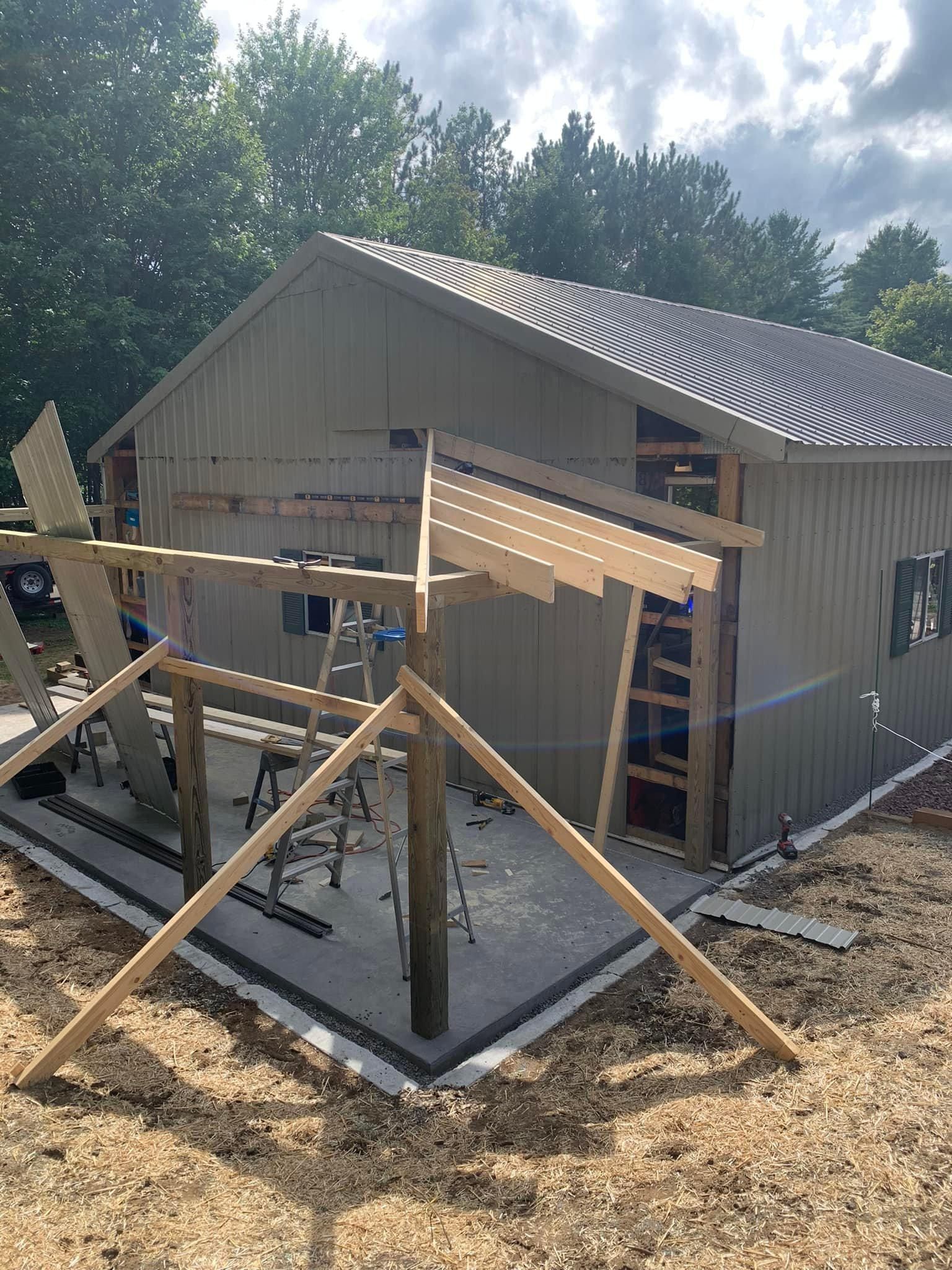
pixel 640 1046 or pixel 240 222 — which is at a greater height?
pixel 240 222

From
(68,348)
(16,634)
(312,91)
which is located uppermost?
(312,91)

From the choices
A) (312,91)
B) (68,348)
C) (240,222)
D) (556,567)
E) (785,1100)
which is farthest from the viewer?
(312,91)

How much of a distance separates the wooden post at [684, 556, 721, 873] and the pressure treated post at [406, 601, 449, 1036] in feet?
9.62

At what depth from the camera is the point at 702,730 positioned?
7.54m

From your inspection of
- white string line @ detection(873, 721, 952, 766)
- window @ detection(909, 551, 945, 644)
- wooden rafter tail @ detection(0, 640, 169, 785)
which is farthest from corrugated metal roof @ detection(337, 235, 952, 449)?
wooden rafter tail @ detection(0, 640, 169, 785)

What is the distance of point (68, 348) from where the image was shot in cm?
2022

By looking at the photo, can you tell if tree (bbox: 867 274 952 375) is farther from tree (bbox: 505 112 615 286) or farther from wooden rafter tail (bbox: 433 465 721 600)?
wooden rafter tail (bbox: 433 465 721 600)

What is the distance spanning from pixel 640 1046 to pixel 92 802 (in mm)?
6242

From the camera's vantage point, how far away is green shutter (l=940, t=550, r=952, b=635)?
37.0ft

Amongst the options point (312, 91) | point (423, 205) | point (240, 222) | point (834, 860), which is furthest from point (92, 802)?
point (312, 91)

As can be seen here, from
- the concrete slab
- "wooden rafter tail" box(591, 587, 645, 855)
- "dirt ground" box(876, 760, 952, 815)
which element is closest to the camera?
the concrete slab

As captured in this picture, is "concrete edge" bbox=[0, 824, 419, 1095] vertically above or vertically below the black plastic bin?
below

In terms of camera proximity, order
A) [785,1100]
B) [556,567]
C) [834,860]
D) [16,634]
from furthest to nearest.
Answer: [16,634] < [834,860] < [556,567] < [785,1100]

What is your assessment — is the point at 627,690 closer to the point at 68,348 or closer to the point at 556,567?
the point at 556,567
